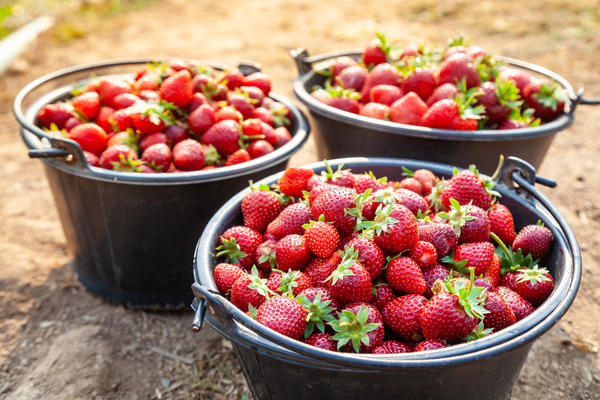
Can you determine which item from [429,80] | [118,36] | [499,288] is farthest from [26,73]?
[499,288]

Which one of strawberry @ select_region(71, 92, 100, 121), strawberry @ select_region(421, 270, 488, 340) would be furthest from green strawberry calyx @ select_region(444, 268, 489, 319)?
strawberry @ select_region(71, 92, 100, 121)

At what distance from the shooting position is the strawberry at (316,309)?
133 centimetres

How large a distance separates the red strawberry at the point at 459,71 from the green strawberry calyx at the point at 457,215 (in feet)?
3.35

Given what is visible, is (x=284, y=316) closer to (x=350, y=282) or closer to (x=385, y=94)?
(x=350, y=282)

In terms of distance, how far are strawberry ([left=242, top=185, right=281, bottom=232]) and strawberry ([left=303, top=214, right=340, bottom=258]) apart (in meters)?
0.22

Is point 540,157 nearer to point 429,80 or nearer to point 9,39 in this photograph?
point 429,80

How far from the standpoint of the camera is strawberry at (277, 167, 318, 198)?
1.70m

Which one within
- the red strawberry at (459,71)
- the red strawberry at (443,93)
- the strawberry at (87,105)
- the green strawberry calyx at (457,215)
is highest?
the red strawberry at (459,71)

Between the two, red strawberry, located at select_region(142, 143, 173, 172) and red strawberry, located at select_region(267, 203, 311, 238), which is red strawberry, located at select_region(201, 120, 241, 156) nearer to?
red strawberry, located at select_region(142, 143, 173, 172)

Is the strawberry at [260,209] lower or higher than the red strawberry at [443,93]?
lower

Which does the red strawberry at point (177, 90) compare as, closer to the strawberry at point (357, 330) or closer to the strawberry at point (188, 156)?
the strawberry at point (188, 156)

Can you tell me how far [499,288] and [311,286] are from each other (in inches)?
20.7

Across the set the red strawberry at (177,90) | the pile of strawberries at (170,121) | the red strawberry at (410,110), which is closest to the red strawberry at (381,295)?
the pile of strawberries at (170,121)

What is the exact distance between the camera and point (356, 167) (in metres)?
1.92
